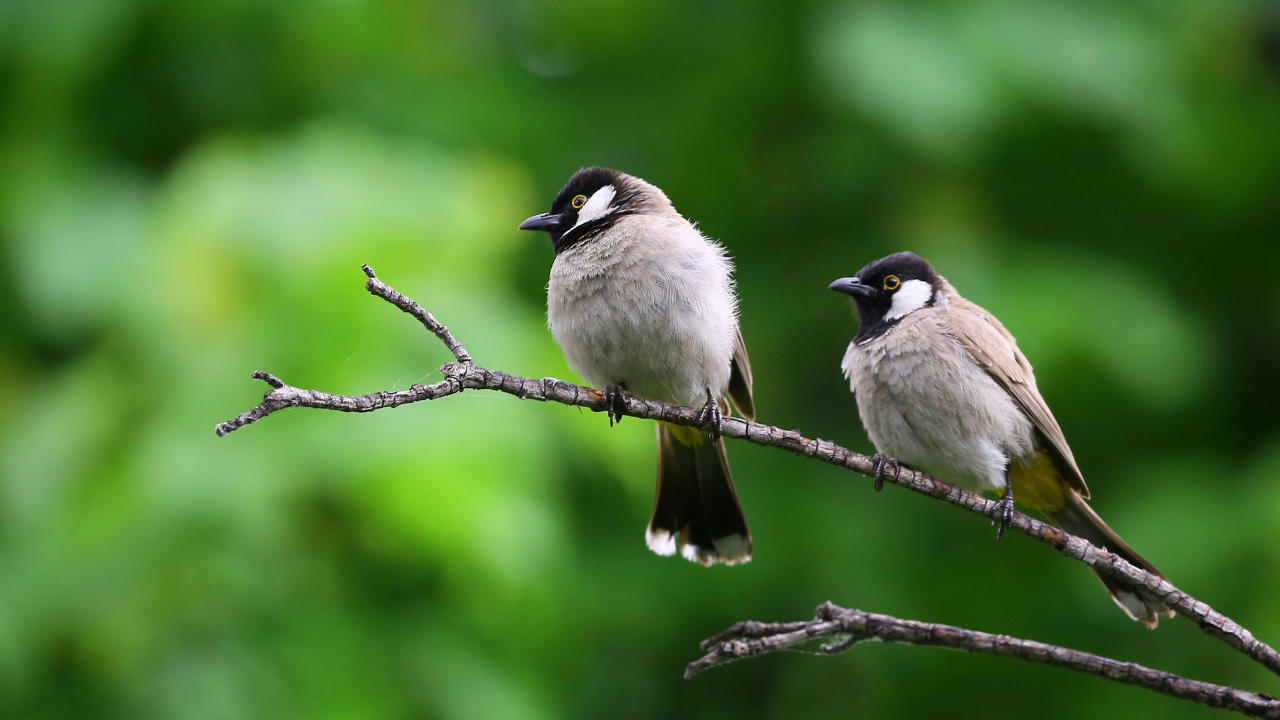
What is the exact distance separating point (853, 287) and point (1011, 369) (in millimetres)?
531

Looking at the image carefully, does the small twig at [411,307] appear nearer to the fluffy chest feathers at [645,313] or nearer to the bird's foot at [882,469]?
the bird's foot at [882,469]

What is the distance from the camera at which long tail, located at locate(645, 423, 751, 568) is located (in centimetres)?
336

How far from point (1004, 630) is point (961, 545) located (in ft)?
1.57

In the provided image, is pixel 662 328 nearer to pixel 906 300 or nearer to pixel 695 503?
pixel 695 503

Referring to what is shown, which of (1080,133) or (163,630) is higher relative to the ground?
(1080,133)

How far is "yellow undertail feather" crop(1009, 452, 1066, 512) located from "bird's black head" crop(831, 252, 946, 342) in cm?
59

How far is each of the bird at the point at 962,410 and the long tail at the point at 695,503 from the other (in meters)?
0.49

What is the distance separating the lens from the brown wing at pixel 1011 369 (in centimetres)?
310

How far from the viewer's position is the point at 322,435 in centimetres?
352

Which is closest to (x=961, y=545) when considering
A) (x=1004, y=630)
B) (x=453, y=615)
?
(x=1004, y=630)

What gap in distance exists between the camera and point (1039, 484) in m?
3.17

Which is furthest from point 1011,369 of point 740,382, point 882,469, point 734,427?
point 734,427

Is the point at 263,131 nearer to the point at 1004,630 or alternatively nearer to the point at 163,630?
the point at 163,630

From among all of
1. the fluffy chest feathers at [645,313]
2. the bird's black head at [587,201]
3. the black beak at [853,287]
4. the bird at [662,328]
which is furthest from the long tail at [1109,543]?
the bird's black head at [587,201]
